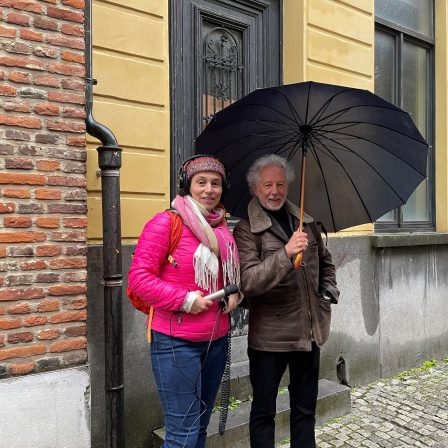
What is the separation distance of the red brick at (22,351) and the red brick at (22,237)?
23.6 inches

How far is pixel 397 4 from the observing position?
6.37 metres

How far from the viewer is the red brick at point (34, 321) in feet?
9.12

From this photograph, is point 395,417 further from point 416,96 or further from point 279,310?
point 416,96

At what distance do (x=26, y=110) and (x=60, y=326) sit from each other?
1.26m

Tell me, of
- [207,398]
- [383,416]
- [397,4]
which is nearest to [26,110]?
[207,398]

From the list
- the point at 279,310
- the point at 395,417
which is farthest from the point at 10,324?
the point at 395,417

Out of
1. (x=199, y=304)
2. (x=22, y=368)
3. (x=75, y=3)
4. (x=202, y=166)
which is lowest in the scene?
(x=22, y=368)

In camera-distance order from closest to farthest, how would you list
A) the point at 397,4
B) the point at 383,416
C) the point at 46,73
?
the point at 46,73 < the point at 383,416 < the point at 397,4

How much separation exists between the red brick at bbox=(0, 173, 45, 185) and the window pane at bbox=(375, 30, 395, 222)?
172 inches

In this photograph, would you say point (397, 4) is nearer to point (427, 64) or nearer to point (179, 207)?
point (427, 64)

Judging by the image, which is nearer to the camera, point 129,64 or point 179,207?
point 179,207

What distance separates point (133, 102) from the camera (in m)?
3.70

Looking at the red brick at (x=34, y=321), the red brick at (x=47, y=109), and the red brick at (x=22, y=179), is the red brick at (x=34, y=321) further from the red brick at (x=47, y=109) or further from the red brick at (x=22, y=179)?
the red brick at (x=47, y=109)

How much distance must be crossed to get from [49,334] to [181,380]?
0.93 m
